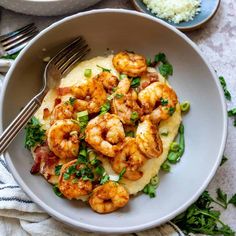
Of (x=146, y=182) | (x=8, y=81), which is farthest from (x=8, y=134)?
(x=146, y=182)

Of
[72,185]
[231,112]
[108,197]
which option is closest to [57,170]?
[72,185]

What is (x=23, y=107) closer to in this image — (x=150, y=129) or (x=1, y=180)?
(x=1, y=180)

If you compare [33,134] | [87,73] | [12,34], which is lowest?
[33,134]

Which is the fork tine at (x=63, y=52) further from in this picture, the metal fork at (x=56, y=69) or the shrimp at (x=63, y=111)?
the shrimp at (x=63, y=111)

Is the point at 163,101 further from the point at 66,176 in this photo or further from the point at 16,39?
the point at 16,39

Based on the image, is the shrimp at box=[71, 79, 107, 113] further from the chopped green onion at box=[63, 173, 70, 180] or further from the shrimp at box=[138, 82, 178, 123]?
the chopped green onion at box=[63, 173, 70, 180]
